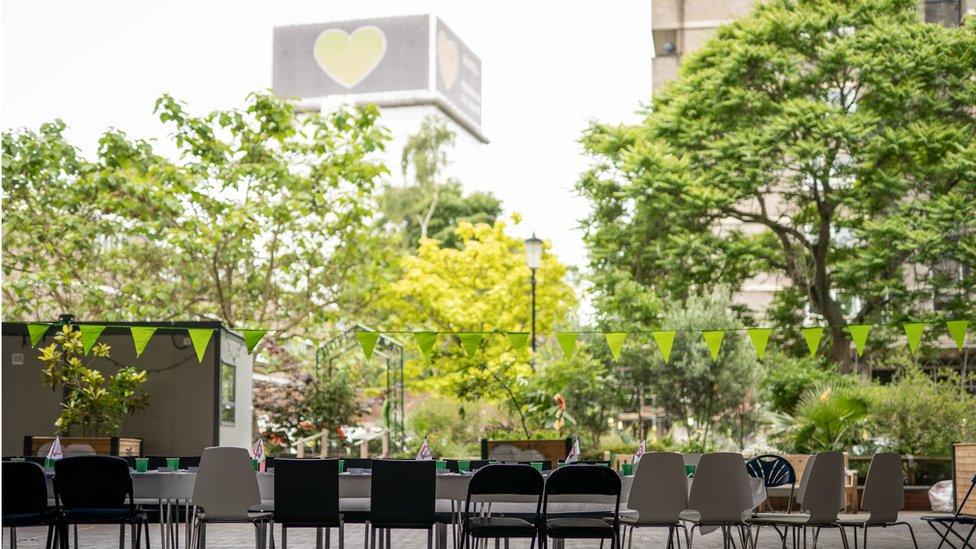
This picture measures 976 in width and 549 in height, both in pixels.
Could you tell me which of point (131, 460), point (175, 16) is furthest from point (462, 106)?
point (131, 460)

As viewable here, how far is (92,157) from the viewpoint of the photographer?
1867 cm

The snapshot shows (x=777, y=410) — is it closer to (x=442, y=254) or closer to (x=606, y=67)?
(x=442, y=254)

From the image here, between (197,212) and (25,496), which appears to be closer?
(25,496)

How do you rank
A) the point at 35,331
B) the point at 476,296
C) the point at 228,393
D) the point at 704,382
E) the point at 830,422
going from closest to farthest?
the point at 35,331
the point at 228,393
the point at 830,422
the point at 704,382
the point at 476,296

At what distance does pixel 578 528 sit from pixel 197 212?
13.9 meters

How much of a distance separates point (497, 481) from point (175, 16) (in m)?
35.0

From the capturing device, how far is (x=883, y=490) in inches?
297

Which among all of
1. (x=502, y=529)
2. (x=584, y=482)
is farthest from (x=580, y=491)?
(x=502, y=529)

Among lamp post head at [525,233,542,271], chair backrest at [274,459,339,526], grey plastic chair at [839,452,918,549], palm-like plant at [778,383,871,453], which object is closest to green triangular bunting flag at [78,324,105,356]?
chair backrest at [274,459,339,526]

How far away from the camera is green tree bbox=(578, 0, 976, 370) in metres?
22.2

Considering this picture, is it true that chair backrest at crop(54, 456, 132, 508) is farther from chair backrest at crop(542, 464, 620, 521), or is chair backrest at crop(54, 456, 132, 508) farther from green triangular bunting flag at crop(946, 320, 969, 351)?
green triangular bunting flag at crop(946, 320, 969, 351)

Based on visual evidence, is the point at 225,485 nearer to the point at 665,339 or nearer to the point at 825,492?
the point at 825,492

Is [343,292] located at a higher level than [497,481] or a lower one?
higher

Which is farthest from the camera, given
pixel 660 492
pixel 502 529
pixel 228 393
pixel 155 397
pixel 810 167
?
pixel 810 167
